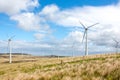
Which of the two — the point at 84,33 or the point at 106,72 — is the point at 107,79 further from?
the point at 84,33

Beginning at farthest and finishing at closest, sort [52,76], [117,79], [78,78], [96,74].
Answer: [52,76]
[96,74]
[78,78]
[117,79]

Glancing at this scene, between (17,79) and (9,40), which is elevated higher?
(9,40)

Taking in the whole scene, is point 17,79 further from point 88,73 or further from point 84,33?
point 84,33

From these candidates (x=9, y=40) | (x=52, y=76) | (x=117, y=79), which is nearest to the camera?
(x=117, y=79)

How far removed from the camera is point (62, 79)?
2212 cm

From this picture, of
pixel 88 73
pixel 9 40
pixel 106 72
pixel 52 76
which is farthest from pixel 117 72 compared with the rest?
pixel 9 40

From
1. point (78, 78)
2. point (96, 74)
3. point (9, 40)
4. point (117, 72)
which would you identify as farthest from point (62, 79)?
point (9, 40)

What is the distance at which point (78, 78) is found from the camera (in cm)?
2122

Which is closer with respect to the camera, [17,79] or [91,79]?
[91,79]

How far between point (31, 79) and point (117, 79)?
27.8ft

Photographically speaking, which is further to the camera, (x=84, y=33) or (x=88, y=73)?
(x=84, y=33)

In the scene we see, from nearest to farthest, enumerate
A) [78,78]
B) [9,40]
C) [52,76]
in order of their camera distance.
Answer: [78,78] < [52,76] < [9,40]

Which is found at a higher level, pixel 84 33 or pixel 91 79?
pixel 84 33

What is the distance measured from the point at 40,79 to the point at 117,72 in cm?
693
